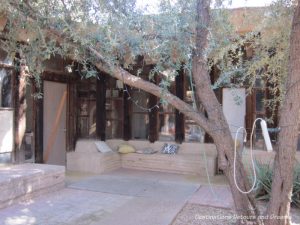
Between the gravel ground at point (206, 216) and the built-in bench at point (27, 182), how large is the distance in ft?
7.30

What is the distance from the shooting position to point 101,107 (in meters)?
8.50

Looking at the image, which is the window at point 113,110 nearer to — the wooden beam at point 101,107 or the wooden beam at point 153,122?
the wooden beam at point 101,107

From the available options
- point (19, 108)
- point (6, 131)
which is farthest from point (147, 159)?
point (6, 131)

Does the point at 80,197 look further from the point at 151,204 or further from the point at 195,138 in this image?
the point at 195,138

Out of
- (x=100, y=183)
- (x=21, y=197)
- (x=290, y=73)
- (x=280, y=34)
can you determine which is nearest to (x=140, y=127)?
(x=100, y=183)

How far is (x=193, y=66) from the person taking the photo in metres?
3.85

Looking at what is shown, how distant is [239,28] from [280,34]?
1010mm

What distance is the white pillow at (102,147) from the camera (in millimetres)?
8055

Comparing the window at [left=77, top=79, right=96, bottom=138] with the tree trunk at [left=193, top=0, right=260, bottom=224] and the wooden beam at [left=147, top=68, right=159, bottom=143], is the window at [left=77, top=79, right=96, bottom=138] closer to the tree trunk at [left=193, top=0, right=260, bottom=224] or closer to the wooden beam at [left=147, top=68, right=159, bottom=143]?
the wooden beam at [left=147, top=68, right=159, bottom=143]

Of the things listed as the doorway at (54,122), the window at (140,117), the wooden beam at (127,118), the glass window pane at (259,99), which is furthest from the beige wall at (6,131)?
the glass window pane at (259,99)

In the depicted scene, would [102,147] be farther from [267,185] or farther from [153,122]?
[267,185]

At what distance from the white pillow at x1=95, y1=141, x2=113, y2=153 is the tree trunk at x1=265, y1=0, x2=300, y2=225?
16.5 feet

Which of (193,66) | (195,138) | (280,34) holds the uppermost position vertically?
(280,34)

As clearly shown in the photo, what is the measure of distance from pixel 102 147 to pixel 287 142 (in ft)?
17.5
